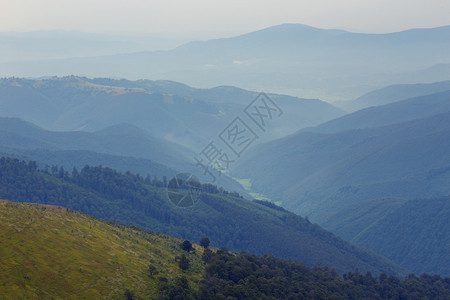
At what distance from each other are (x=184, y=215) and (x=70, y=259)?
87473 millimetres

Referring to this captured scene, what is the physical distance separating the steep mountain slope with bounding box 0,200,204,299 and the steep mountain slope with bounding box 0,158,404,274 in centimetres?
6042

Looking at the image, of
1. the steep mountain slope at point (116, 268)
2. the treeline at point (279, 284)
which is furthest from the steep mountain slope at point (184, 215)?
the steep mountain slope at point (116, 268)

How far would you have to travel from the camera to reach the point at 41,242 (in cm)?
5150

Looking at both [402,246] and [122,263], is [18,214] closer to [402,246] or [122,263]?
[122,263]

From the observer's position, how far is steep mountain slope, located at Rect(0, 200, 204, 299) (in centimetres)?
4522

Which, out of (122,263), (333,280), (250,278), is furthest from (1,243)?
(333,280)

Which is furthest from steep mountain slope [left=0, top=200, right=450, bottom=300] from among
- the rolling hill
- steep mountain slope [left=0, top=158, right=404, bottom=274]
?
the rolling hill

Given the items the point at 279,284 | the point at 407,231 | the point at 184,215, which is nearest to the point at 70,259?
the point at 279,284

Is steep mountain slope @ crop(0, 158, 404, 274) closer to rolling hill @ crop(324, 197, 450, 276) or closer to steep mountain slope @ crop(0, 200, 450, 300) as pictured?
rolling hill @ crop(324, 197, 450, 276)

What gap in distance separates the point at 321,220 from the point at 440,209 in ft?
149

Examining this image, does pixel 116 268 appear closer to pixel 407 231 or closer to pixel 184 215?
pixel 184 215

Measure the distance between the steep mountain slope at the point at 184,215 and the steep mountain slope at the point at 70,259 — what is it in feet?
198

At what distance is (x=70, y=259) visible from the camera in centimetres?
5094

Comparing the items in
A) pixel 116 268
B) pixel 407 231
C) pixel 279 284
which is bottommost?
pixel 407 231
